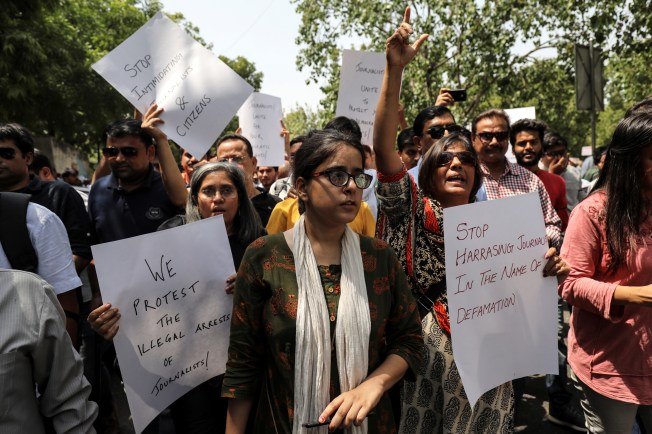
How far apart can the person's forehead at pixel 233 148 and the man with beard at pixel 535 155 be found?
2.22m

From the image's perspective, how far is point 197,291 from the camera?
232cm

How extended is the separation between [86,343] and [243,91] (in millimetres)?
1956

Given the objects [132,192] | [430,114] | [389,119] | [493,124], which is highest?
[430,114]

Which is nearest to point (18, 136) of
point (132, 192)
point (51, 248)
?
point (132, 192)

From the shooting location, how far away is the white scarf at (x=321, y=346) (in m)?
1.77

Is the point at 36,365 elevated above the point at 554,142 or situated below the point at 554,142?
below

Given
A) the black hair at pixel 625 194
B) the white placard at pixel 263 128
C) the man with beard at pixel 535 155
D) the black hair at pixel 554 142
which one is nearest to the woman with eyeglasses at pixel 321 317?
the black hair at pixel 625 194

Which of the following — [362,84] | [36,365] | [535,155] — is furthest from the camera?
[362,84]

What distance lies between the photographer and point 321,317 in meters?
1.80

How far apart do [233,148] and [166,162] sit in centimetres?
105

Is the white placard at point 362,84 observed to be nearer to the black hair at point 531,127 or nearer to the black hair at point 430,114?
the black hair at point 430,114

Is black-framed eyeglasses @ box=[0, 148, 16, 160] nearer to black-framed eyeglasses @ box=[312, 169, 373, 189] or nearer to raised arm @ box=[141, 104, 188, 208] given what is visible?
raised arm @ box=[141, 104, 188, 208]

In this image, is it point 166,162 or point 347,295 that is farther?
point 166,162

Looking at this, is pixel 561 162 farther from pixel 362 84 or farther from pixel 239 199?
pixel 239 199
